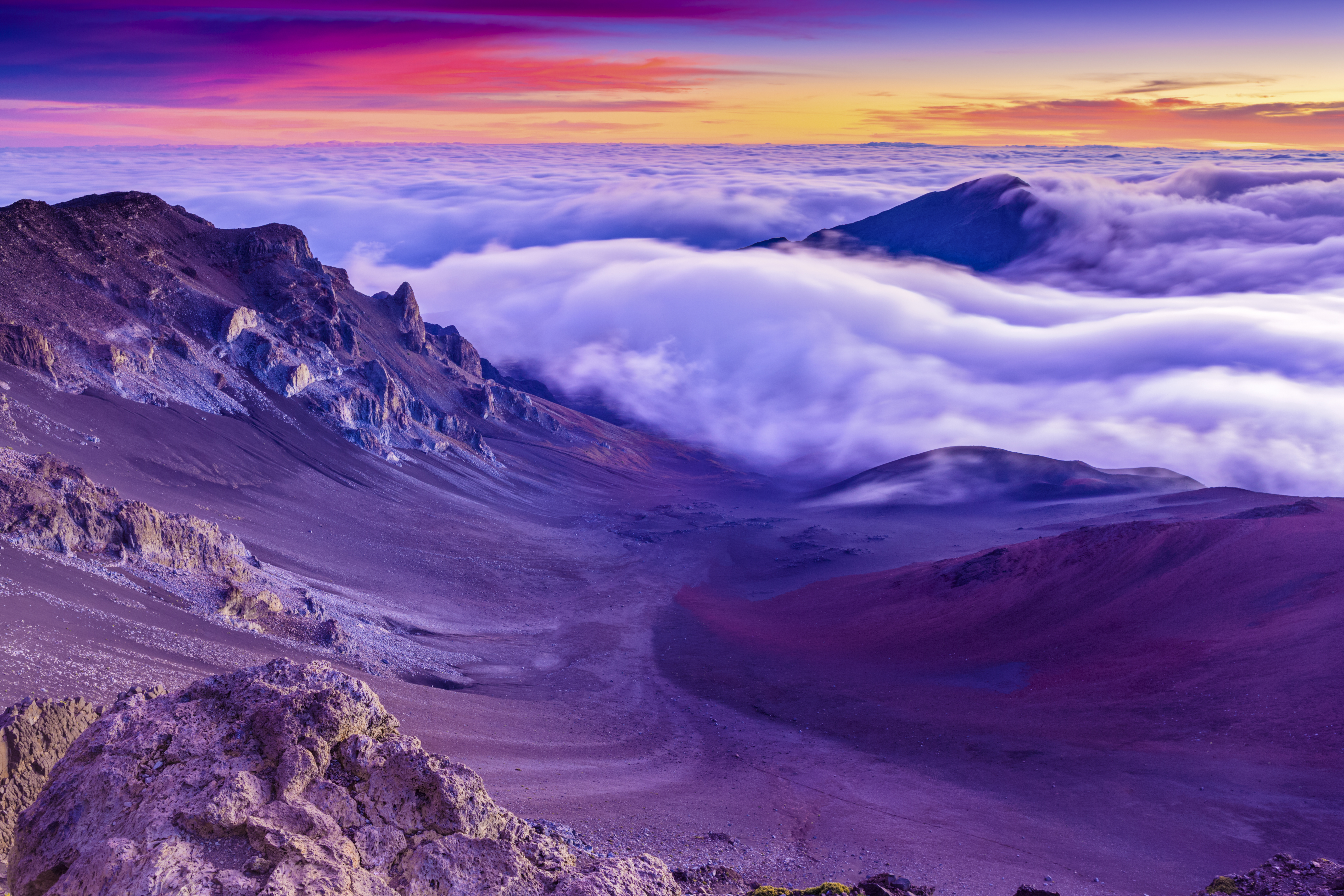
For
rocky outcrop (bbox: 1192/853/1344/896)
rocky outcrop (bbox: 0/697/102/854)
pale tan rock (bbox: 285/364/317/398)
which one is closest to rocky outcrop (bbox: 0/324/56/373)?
pale tan rock (bbox: 285/364/317/398)

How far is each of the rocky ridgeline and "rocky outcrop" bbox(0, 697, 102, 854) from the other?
4630 centimetres

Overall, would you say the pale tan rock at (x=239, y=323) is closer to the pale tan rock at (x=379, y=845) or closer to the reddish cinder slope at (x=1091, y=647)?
the reddish cinder slope at (x=1091, y=647)

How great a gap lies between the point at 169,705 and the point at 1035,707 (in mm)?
34520

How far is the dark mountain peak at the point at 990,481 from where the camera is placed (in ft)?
311

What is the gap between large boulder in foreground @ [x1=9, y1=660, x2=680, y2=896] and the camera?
785 cm

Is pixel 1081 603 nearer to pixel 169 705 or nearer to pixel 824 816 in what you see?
pixel 824 816

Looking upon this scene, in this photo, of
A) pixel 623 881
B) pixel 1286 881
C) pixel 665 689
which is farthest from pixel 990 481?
pixel 623 881

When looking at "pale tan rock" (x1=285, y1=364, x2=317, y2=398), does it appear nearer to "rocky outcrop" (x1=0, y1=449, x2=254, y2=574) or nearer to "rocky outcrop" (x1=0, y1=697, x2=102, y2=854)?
"rocky outcrop" (x1=0, y1=449, x2=254, y2=574)

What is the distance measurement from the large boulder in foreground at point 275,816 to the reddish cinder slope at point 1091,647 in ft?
Result: 90.5

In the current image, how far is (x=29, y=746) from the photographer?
11992 millimetres

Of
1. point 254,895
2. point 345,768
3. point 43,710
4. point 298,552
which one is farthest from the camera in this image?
point 298,552

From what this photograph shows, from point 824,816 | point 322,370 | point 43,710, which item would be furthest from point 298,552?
point 43,710

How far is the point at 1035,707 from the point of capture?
119ft

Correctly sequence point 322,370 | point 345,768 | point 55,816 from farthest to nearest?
1. point 322,370
2. point 345,768
3. point 55,816
